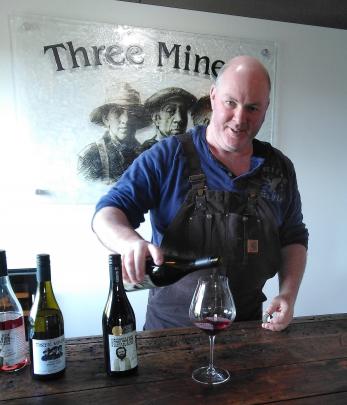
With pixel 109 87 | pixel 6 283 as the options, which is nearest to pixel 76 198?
pixel 109 87

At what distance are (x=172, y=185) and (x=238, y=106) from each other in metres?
0.32

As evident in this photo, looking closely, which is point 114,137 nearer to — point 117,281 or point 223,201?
point 223,201

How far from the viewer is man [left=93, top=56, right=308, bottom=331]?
1.19 meters

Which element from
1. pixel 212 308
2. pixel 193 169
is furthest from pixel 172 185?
pixel 212 308

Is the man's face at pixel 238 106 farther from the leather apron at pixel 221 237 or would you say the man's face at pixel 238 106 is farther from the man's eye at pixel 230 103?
the leather apron at pixel 221 237

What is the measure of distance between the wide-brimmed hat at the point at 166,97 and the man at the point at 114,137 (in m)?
0.06

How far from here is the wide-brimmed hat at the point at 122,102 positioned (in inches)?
88.4

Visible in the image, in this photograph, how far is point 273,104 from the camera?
2.53 metres

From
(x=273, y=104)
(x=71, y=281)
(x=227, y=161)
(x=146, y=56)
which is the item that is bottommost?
(x=71, y=281)

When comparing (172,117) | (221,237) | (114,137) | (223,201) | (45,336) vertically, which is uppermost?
(172,117)

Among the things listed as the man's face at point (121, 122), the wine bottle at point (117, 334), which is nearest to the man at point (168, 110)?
the man's face at point (121, 122)

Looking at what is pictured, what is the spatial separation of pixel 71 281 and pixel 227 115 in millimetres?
1551

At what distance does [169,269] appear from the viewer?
1050 millimetres

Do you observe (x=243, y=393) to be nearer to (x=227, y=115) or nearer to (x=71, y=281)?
(x=227, y=115)
